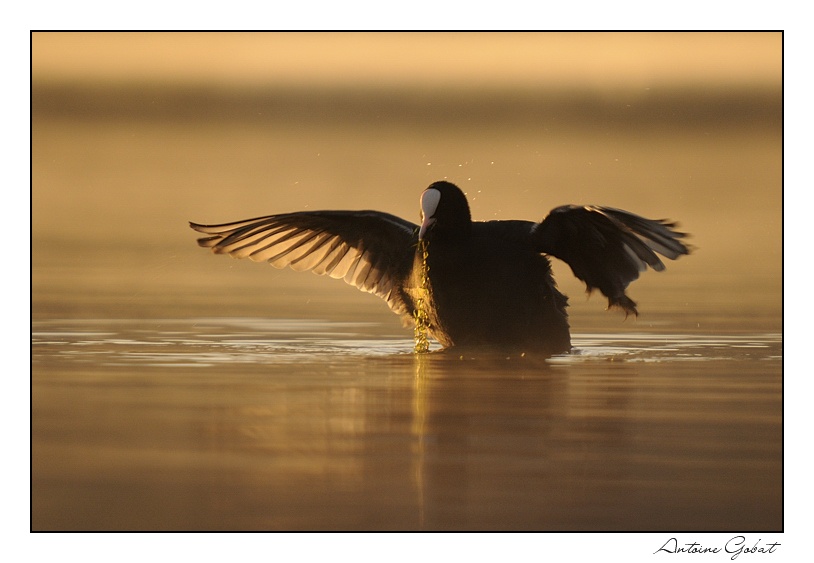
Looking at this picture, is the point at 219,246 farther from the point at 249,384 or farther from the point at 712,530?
the point at 712,530

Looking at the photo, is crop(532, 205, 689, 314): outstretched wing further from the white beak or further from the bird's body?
the white beak

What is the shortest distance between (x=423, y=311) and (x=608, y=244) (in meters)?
1.07

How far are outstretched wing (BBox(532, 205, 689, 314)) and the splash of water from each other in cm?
59

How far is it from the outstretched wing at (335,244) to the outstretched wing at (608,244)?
886 millimetres

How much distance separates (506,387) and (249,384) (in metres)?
1.11

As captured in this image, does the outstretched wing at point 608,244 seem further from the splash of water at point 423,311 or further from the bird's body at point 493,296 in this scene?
the splash of water at point 423,311

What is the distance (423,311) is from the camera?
7.09 meters

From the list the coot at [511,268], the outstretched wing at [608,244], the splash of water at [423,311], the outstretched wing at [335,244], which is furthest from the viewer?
the outstretched wing at [335,244]

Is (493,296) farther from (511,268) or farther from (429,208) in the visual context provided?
(429,208)

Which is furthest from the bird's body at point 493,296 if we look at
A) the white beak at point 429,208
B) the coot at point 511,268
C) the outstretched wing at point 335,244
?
the outstretched wing at point 335,244

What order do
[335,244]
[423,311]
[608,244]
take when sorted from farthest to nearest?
[335,244] < [423,311] < [608,244]

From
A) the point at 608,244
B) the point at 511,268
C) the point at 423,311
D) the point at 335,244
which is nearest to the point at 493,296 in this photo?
the point at 511,268

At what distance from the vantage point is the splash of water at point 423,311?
6.94 meters

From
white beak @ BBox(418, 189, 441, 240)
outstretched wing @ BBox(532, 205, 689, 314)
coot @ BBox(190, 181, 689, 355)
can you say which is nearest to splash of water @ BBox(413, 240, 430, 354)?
coot @ BBox(190, 181, 689, 355)
